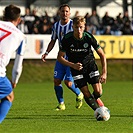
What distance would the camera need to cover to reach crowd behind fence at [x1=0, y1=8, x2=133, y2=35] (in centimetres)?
2581

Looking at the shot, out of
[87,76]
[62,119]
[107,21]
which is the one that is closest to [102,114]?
[87,76]

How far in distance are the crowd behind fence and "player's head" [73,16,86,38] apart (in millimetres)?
14855

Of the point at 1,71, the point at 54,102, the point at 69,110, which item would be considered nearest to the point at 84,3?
the point at 54,102

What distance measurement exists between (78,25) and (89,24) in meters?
16.8

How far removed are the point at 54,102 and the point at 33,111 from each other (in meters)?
2.78

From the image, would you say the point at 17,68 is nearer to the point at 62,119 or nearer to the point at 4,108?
the point at 4,108

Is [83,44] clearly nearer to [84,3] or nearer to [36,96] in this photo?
[36,96]

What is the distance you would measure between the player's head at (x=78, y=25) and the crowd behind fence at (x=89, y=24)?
14855 millimetres

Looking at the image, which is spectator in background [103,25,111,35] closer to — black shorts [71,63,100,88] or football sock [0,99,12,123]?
black shorts [71,63,100,88]

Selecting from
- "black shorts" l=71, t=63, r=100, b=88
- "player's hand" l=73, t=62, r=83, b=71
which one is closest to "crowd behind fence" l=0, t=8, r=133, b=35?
"black shorts" l=71, t=63, r=100, b=88

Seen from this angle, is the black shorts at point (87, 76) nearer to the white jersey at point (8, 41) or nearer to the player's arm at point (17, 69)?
the white jersey at point (8, 41)

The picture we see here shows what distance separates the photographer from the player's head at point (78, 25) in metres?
10.6

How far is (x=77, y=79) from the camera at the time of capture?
11.1 metres

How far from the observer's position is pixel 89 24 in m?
27.4
